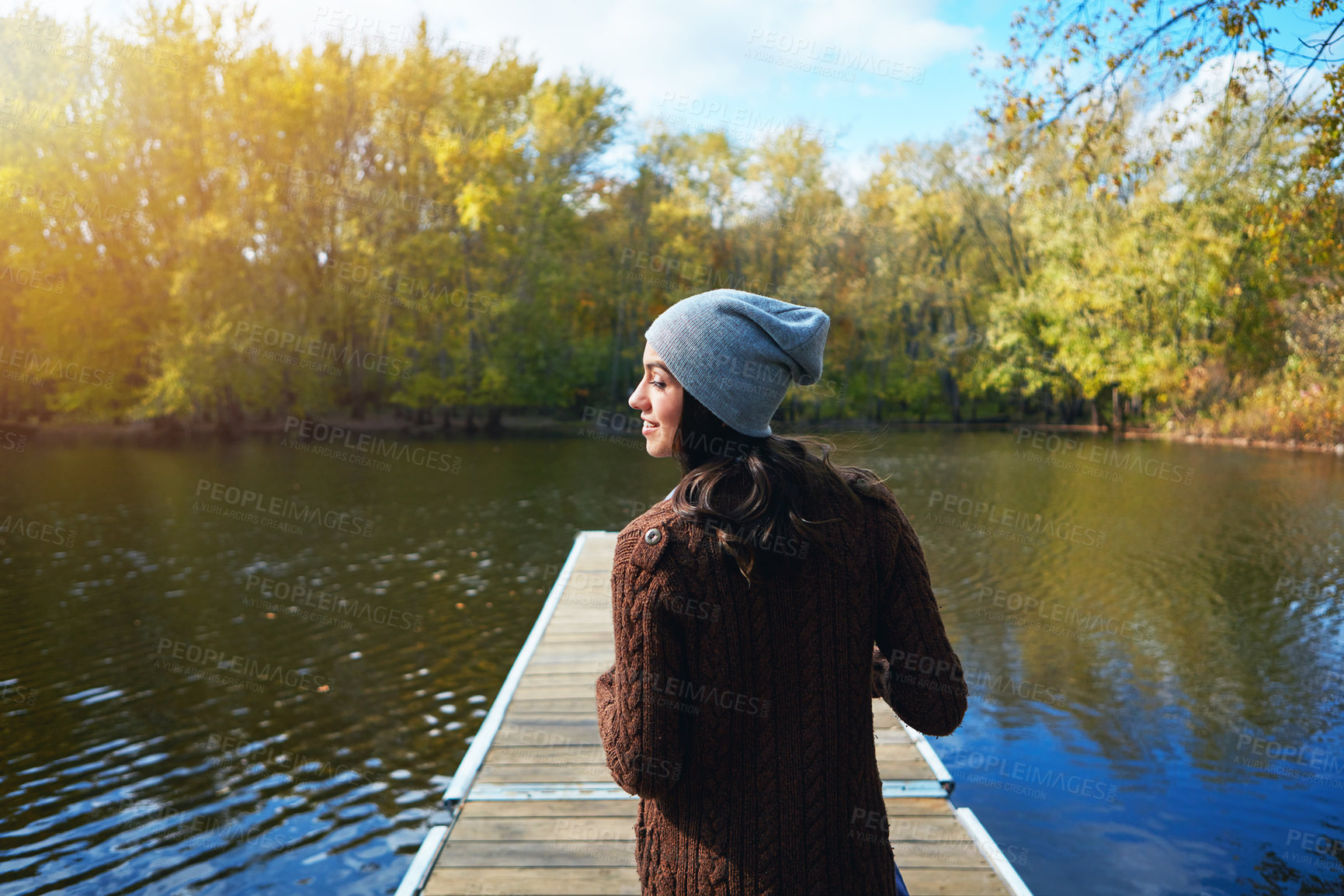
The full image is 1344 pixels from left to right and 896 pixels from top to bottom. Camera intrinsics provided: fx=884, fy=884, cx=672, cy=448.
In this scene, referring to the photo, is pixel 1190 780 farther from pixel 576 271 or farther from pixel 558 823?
pixel 576 271

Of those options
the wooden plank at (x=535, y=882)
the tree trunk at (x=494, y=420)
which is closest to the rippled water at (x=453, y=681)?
the wooden plank at (x=535, y=882)

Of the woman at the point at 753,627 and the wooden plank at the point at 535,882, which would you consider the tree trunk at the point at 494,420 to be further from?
the woman at the point at 753,627

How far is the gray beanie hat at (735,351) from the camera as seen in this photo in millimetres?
1361

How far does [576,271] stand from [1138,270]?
19.5 m

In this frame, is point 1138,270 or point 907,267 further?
point 907,267

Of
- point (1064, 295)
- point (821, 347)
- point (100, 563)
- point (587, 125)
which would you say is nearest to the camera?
point (821, 347)

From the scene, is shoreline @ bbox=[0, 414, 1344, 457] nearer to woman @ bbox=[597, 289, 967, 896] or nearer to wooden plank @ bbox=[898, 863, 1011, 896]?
wooden plank @ bbox=[898, 863, 1011, 896]

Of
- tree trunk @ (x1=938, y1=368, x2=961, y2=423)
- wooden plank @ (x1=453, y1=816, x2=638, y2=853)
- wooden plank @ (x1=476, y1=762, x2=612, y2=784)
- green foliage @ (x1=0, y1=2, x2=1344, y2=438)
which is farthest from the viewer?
tree trunk @ (x1=938, y1=368, x2=961, y2=423)

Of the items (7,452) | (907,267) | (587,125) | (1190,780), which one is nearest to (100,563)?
(1190,780)

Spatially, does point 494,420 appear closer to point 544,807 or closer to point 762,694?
point 544,807

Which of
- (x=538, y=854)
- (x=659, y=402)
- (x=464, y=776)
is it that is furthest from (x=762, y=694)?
(x=464, y=776)

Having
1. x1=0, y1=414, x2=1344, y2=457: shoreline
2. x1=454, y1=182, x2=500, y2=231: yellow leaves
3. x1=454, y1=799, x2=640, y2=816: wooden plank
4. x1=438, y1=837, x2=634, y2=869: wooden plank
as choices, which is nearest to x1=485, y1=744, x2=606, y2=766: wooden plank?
x1=454, y1=799, x2=640, y2=816: wooden plank

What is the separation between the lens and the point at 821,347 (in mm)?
1436

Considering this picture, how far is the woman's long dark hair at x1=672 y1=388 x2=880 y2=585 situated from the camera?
52.2 inches
